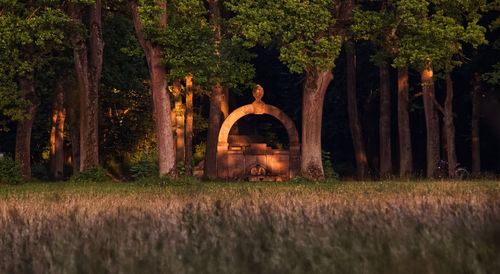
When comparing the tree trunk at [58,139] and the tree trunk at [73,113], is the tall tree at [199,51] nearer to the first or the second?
the tree trunk at [73,113]

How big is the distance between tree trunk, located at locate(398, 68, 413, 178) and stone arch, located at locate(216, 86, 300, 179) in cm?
527

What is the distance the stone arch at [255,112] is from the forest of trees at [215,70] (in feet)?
3.05

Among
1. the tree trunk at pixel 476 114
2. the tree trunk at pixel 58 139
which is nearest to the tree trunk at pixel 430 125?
the tree trunk at pixel 476 114

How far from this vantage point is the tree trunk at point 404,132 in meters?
47.8

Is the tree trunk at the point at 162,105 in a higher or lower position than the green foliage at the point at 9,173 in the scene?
higher

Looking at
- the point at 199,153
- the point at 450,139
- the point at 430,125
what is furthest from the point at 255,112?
the point at 199,153

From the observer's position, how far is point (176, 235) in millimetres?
11000

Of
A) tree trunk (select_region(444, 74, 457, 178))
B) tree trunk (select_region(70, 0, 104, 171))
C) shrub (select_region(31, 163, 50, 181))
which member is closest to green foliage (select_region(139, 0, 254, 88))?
tree trunk (select_region(70, 0, 104, 171))

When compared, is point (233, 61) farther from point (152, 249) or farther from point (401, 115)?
point (152, 249)

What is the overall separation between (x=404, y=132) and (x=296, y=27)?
12486mm

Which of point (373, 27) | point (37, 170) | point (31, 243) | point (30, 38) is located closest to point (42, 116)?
point (37, 170)

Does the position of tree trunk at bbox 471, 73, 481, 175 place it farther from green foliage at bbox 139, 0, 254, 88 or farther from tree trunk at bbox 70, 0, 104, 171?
tree trunk at bbox 70, 0, 104, 171

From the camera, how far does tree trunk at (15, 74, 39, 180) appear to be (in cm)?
4612

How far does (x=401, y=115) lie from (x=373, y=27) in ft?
34.7
